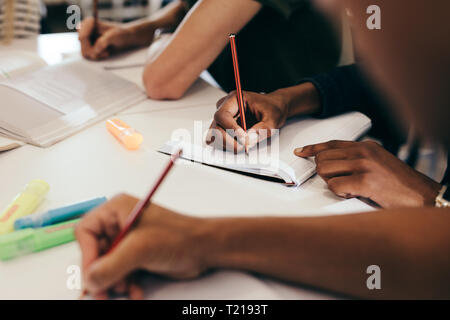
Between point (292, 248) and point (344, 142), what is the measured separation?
0.30m

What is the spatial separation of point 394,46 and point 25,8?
3.77ft

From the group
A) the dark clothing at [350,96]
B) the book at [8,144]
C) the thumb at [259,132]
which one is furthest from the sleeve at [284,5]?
the book at [8,144]

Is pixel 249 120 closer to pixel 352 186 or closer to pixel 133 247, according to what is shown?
pixel 352 186

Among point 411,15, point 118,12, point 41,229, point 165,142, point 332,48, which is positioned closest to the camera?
point 411,15

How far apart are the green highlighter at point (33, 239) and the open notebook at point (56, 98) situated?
28cm

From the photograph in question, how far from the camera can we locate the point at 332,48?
103 centimetres

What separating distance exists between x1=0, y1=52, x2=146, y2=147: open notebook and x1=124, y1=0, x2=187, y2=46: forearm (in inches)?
10.8

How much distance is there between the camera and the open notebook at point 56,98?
71cm

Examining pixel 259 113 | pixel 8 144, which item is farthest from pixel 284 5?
pixel 8 144

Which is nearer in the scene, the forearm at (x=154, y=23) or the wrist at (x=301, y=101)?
the wrist at (x=301, y=101)

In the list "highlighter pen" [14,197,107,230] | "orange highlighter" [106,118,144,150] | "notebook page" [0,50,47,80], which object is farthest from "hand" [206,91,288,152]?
"notebook page" [0,50,47,80]

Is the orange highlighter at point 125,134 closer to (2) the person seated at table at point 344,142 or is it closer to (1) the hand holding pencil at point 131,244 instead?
(2) the person seated at table at point 344,142
